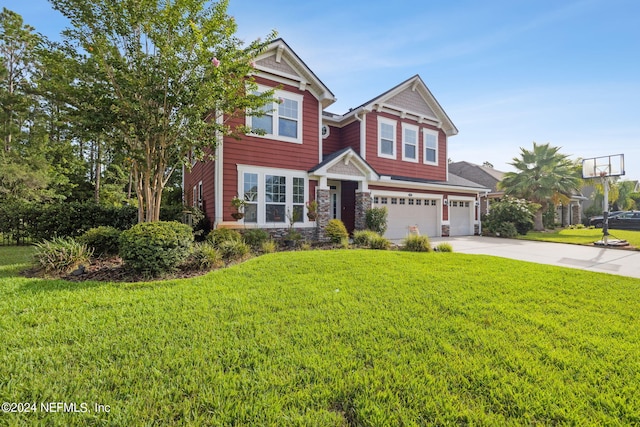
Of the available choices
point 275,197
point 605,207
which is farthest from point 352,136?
point 605,207

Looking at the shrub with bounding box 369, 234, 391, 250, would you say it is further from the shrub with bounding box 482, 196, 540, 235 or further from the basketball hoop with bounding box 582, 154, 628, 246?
the shrub with bounding box 482, 196, 540, 235

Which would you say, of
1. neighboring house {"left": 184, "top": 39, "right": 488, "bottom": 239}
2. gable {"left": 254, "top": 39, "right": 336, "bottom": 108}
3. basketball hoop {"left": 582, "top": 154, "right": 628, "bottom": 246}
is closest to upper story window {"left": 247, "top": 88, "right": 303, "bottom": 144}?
neighboring house {"left": 184, "top": 39, "right": 488, "bottom": 239}

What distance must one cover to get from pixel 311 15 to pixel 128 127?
6.05m

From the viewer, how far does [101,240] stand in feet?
24.4

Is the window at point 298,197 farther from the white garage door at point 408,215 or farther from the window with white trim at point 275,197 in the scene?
the white garage door at point 408,215

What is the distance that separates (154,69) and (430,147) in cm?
1347

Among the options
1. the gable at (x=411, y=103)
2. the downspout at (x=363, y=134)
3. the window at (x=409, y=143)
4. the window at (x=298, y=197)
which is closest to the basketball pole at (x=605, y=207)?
the gable at (x=411, y=103)

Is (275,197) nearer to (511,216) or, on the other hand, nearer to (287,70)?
(287,70)

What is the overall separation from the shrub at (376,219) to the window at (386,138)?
10.5 ft

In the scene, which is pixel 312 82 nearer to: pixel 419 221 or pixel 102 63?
pixel 102 63

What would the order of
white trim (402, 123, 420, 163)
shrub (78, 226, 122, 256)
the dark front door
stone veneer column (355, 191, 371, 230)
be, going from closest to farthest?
1. shrub (78, 226, 122, 256)
2. stone veneer column (355, 191, 371, 230)
3. the dark front door
4. white trim (402, 123, 420, 163)

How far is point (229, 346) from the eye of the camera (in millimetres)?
3076

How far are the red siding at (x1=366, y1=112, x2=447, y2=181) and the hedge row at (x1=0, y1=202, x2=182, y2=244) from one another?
1137 centimetres

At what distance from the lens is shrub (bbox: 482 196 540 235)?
17172 mm
